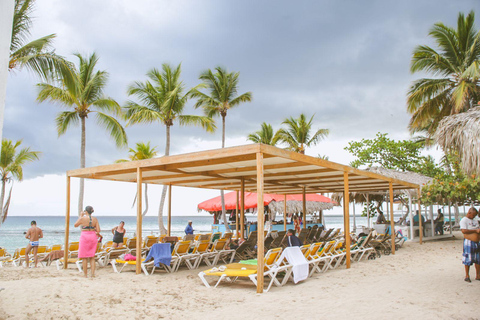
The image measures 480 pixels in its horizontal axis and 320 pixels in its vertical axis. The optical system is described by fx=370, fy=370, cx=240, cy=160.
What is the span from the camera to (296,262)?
7137 mm

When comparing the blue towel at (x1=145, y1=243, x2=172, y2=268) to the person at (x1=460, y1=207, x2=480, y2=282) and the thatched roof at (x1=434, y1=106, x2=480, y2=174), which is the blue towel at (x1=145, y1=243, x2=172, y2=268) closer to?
the person at (x1=460, y1=207, x2=480, y2=282)

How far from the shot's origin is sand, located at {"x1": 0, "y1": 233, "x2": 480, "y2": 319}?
494cm

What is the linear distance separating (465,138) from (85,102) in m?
14.2

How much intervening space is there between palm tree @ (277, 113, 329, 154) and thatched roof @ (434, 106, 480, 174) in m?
18.8

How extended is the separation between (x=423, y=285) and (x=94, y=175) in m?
8.03

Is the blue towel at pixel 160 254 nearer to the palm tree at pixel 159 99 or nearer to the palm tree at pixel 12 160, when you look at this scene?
the palm tree at pixel 159 99

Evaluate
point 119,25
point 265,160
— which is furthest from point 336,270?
point 119,25

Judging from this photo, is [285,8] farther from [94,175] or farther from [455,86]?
[455,86]

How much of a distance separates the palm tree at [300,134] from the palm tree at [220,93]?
560 centimetres

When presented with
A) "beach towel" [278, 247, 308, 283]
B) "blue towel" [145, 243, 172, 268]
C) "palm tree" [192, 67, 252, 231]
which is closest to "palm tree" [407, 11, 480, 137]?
"palm tree" [192, 67, 252, 231]

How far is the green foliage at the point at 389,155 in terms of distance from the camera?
23.3 meters

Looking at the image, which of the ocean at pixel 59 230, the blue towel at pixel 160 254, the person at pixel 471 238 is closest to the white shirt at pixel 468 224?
the person at pixel 471 238

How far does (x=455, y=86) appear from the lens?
17.4m

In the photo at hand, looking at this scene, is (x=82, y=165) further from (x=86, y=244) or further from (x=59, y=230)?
(x=59, y=230)
